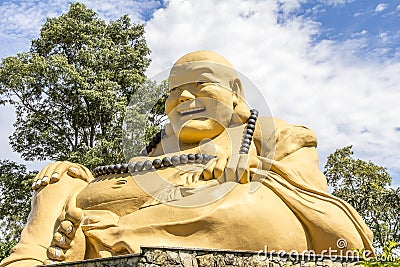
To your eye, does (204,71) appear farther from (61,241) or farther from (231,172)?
(61,241)

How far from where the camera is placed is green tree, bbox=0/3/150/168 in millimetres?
12039

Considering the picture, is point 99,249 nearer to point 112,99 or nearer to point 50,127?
point 112,99

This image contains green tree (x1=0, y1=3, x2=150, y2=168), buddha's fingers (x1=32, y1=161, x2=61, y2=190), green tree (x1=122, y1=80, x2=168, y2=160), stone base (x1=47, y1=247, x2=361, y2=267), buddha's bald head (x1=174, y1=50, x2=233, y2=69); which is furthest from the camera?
green tree (x1=0, y1=3, x2=150, y2=168)

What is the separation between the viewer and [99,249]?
504 centimetres

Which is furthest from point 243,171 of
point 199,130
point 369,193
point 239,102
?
point 369,193

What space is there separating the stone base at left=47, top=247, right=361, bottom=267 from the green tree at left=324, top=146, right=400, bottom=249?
309 inches

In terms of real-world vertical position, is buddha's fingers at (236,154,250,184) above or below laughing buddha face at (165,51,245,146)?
below

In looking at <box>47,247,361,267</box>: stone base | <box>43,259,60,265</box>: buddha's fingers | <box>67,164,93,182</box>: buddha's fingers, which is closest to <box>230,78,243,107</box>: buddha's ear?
<box>67,164,93,182</box>: buddha's fingers

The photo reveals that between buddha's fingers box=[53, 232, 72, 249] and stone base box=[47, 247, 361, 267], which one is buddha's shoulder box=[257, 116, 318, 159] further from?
buddha's fingers box=[53, 232, 72, 249]

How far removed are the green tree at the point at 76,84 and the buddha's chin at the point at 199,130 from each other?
5.78 meters

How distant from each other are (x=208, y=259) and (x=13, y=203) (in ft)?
30.5

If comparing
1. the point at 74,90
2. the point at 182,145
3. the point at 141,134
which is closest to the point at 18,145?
the point at 74,90

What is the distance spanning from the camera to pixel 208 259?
4.37m

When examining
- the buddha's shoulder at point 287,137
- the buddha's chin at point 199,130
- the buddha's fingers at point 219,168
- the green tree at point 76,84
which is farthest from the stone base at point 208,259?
the green tree at point 76,84
